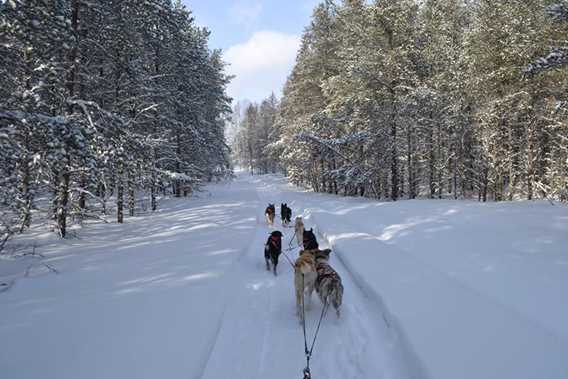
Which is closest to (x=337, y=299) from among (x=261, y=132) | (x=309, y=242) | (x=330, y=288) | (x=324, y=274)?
(x=330, y=288)

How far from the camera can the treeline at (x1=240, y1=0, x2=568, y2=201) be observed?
15.5m

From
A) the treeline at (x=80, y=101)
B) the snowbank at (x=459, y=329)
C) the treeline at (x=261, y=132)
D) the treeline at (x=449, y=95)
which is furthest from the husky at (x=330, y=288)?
the treeline at (x=261, y=132)

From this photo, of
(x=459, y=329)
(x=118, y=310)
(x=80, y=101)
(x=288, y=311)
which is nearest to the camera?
(x=459, y=329)

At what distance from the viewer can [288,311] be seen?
614 cm

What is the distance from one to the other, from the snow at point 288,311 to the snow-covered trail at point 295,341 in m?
0.02

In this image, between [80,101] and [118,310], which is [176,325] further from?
[80,101]

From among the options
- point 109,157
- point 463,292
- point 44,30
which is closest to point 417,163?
point 463,292

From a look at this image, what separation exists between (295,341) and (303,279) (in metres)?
1.18

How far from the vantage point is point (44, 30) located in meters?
6.55

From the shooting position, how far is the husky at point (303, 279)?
587 centimetres

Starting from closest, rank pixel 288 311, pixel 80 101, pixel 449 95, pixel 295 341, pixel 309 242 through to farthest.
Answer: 1. pixel 295 341
2. pixel 288 311
3. pixel 80 101
4. pixel 309 242
5. pixel 449 95

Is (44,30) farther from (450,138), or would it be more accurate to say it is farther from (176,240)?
(450,138)

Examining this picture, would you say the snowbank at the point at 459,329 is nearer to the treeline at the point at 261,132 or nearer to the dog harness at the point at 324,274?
the dog harness at the point at 324,274

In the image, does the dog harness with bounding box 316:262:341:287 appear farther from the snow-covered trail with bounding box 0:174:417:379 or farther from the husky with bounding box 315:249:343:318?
the snow-covered trail with bounding box 0:174:417:379
